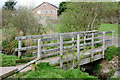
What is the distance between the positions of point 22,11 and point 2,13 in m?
1.91

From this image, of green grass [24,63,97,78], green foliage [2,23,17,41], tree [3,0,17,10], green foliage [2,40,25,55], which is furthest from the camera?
tree [3,0,17,10]

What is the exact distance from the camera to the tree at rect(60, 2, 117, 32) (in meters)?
11.8

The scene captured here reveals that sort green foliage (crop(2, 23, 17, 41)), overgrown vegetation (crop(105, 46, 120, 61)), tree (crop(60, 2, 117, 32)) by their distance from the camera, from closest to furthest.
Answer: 1. overgrown vegetation (crop(105, 46, 120, 61))
2. green foliage (crop(2, 23, 17, 41))
3. tree (crop(60, 2, 117, 32))

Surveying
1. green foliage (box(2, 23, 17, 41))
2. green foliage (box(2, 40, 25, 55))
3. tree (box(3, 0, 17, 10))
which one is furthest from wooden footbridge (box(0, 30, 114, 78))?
tree (box(3, 0, 17, 10))

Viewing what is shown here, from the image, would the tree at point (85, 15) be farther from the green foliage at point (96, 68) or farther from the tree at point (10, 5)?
the tree at point (10, 5)

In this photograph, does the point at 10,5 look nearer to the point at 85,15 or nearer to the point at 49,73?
the point at 85,15

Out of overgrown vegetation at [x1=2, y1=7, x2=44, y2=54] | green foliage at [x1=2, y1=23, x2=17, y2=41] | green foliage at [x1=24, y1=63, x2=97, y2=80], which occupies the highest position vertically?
overgrown vegetation at [x1=2, y1=7, x2=44, y2=54]

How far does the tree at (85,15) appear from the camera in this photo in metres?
11.8

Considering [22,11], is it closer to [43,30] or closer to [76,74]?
[43,30]

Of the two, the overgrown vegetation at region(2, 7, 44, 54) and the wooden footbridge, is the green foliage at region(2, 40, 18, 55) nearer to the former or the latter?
the overgrown vegetation at region(2, 7, 44, 54)

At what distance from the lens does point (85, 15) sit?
12359 millimetres

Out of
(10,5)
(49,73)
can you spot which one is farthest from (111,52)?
(10,5)

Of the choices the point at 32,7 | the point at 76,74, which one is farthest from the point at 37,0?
the point at 76,74

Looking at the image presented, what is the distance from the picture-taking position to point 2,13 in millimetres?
14219
